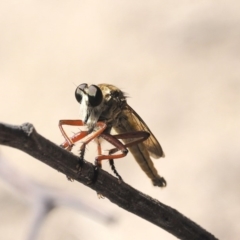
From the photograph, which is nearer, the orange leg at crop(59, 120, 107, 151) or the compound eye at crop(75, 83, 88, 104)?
the orange leg at crop(59, 120, 107, 151)

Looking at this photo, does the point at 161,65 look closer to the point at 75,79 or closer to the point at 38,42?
the point at 75,79

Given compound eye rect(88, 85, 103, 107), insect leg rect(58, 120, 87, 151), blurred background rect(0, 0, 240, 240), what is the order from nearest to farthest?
insect leg rect(58, 120, 87, 151) → compound eye rect(88, 85, 103, 107) → blurred background rect(0, 0, 240, 240)

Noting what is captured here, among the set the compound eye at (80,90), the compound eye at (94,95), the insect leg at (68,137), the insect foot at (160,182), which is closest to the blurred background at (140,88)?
the insect foot at (160,182)

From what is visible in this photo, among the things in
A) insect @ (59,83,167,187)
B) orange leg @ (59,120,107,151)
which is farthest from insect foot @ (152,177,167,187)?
orange leg @ (59,120,107,151)

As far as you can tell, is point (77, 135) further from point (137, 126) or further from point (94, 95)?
point (137, 126)

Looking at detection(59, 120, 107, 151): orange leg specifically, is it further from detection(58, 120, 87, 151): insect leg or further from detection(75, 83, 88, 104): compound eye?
detection(75, 83, 88, 104): compound eye

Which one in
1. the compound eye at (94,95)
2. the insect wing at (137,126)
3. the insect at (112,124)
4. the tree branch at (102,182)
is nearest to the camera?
the tree branch at (102,182)

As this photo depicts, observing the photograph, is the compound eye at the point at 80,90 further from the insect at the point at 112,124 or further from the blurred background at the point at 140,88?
the blurred background at the point at 140,88
